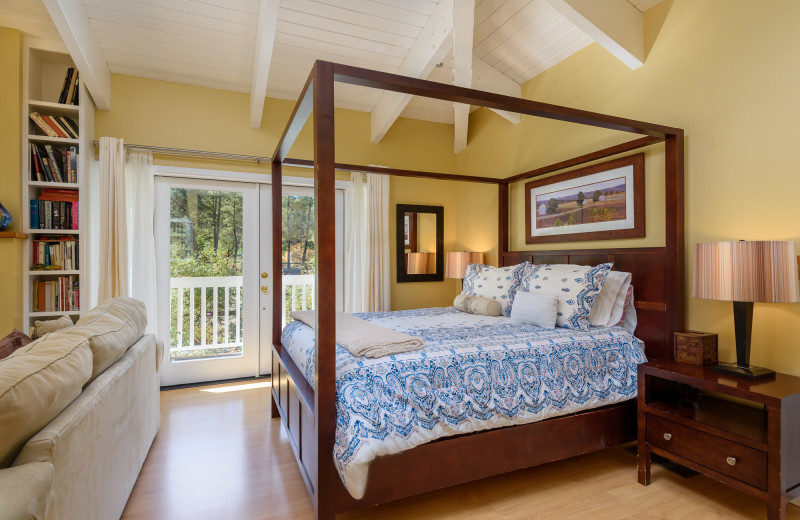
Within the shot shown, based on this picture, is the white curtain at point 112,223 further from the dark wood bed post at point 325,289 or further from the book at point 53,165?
the dark wood bed post at point 325,289

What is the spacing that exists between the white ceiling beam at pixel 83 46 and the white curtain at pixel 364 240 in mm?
2222

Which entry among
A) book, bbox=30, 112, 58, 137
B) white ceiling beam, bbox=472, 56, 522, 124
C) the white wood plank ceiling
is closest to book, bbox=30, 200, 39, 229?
book, bbox=30, 112, 58, 137

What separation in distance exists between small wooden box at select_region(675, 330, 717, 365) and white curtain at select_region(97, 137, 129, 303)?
4046 millimetres

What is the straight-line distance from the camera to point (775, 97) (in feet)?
6.84

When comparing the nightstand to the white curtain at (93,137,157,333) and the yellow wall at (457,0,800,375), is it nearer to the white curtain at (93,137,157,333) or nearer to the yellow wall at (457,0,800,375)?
the yellow wall at (457,0,800,375)

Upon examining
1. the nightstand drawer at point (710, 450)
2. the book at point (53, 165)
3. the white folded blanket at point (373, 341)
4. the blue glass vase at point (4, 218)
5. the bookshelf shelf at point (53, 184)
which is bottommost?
the nightstand drawer at point (710, 450)

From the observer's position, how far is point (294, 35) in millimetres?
3154

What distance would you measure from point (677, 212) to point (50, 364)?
3.04m

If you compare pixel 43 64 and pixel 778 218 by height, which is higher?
pixel 43 64

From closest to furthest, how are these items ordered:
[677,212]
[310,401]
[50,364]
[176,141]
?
[50,364] < [310,401] < [677,212] < [176,141]

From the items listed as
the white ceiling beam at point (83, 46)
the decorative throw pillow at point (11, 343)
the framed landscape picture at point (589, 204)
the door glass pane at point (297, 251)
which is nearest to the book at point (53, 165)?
the white ceiling beam at point (83, 46)

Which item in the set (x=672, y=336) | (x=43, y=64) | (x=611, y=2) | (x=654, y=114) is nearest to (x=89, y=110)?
(x=43, y=64)

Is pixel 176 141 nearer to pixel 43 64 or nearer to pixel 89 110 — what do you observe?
pixel 89 110

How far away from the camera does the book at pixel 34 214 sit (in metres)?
3.17
